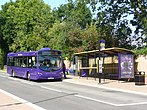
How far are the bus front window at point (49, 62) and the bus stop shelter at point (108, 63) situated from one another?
2829mm

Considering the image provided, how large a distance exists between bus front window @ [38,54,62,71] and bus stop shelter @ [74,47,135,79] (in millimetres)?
2829

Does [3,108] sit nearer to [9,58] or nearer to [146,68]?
[146,68]

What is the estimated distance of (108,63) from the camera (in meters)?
35.1

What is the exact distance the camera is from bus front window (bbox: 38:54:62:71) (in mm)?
30766

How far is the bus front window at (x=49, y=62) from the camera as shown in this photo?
30.8 meters

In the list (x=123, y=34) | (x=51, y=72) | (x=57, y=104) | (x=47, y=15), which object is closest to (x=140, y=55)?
(x=51, y=72)

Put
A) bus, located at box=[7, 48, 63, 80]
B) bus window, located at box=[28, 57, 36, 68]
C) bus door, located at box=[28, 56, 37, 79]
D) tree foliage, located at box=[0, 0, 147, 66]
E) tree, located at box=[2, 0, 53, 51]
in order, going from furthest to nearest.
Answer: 1. tree, located at box=[2, 0, 53, 51]
2. tree foliage, located at box=[0, 0, 147, 66]
3. bus window, located at box=[28, 57, 36, 68]
4. bus door, located at box=[28, 56, 37, 79]
5. bus, located at box=[7, 48, 63, 80]

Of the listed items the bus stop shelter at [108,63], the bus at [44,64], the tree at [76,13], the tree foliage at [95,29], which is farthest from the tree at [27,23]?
the bus at [44,64]

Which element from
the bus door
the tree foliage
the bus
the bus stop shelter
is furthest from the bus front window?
the tree foliage

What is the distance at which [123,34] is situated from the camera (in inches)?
Result: 1752

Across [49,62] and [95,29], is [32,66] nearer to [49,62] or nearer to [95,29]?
[49,62]

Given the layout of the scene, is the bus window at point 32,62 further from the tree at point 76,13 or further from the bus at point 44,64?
the tree at point 76,13

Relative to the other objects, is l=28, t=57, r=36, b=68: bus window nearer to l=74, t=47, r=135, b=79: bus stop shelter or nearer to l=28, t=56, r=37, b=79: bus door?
l=28, t=56, r=37, b=79: bus door

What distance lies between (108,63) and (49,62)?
21.8 ft
